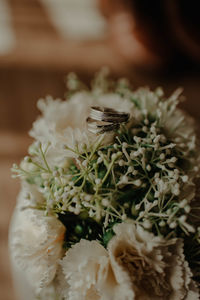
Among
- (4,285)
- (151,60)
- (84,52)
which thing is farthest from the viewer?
→ (84,52)

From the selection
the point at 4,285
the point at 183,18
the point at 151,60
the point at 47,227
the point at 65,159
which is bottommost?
the point at 4,285

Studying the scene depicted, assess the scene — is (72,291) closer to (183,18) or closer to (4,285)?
(4,285)

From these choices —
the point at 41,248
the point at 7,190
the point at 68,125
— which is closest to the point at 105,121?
the point at 68,125

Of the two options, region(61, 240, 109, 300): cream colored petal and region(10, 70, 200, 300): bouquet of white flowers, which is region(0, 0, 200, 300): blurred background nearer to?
region(10, 70, 200, 300): bouquet of white flowers

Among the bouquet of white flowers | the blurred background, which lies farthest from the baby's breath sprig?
the blurred background

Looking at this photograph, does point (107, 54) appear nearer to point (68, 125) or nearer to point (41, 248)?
point (68, 125)

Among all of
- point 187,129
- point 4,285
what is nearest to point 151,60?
point 187,129

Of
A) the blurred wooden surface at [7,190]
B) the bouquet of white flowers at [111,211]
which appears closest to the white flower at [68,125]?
the bouquet of white flowers at [111,211]
